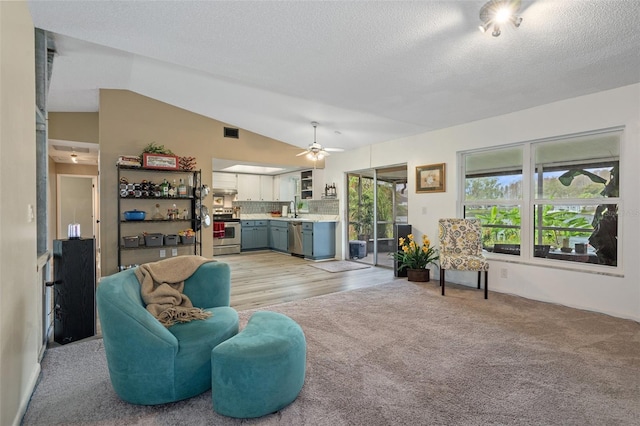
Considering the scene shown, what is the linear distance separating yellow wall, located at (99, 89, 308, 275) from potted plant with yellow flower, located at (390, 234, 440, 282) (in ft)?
11.9

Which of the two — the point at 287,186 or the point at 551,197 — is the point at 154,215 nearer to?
the point at 287,186

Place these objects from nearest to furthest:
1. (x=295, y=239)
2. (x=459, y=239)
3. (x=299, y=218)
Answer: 1. (x=459, y=239)
2. (x=295, y=239)
3. (x=299, y=218)

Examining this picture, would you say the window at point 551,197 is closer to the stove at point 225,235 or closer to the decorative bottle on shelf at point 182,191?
the decorative bottle on shelf at point 182,191

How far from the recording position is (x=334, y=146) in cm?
690

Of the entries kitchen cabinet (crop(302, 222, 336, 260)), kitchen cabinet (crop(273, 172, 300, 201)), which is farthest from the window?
kitchen cabinet (crop(273, 172, 300, 201))

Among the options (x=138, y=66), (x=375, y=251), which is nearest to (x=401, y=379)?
(x=375, y=251)

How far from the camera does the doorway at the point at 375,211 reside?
20.6ft

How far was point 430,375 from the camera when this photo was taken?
228cm

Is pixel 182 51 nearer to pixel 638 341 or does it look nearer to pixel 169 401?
pixel 169 401

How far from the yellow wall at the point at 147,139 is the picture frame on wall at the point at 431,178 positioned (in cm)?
333

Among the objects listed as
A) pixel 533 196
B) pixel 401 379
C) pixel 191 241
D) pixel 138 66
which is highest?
pixel 138 66

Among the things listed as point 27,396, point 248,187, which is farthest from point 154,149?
point 27,396

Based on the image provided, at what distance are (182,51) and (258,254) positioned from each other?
5.63 m

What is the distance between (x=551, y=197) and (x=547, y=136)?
0.78 m
